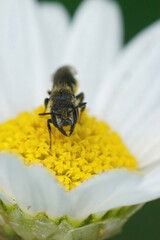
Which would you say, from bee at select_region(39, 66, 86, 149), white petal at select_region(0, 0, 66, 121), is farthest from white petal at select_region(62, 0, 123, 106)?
bee at select_region(39, 66, 86, 149)

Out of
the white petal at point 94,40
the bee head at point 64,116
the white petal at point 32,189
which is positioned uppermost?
the white petal at point 94,40

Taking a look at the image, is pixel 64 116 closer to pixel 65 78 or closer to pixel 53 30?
pixel 65 78

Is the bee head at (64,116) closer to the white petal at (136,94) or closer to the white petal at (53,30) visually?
the white petal at (136,94)

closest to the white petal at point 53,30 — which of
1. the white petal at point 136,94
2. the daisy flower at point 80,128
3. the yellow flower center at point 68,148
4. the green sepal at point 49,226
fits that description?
the daisy flower at point 80,128


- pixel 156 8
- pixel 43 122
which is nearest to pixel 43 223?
pixel 43 122

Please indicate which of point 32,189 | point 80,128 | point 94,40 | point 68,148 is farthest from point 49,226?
point 94,40

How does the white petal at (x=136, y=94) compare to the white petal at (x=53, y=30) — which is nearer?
the white petal at (x=136, y=94)
